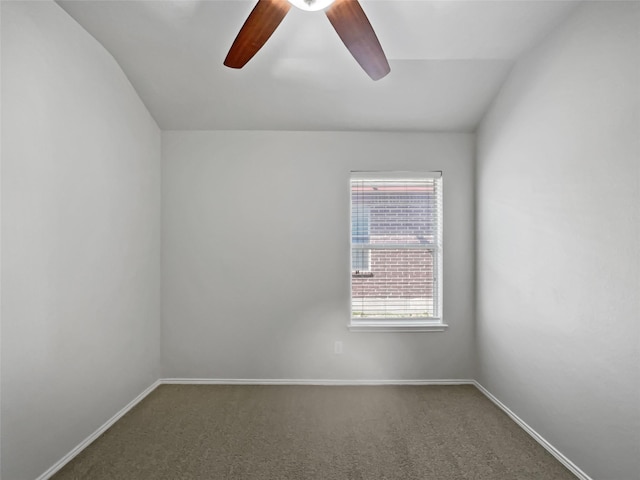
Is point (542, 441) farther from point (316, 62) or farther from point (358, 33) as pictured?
point (316, 62)

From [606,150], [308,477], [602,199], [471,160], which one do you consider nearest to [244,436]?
[308,477]

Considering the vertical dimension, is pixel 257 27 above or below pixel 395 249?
above

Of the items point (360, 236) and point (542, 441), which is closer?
point (542, 441)

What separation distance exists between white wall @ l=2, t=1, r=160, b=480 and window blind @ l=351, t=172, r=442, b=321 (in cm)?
194

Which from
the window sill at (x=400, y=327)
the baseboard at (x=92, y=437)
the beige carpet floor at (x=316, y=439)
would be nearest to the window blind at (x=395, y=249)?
the window sill at (x=400, y=327)

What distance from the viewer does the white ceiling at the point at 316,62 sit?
8.00 ft

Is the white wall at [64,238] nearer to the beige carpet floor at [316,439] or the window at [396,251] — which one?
the beige carpet floor at [316,439]

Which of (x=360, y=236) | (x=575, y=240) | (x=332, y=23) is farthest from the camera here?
(x=360, y=236)

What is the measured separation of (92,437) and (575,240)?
328 centimetres

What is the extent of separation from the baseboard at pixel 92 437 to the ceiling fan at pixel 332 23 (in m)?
2.48

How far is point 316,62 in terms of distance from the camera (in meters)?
2.90

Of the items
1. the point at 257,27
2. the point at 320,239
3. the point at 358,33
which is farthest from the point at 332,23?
the point at 320,239

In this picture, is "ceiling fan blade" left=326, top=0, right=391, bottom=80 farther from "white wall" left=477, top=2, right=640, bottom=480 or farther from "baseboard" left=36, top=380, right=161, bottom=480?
"baseboard" left=36, top=380, right=161, bottom=480

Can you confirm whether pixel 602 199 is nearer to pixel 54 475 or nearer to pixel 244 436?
pixel 244 436
